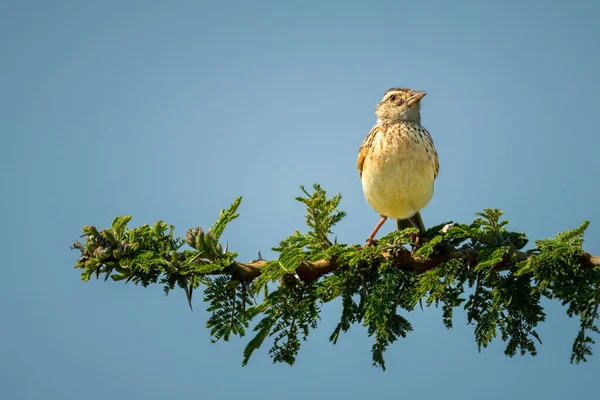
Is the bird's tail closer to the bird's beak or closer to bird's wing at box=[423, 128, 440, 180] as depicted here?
bird's wing at box=[423, 128, 440, 180]

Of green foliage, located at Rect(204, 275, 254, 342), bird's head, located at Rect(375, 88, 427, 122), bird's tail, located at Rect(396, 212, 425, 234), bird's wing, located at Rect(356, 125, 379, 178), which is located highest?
bird's head, located at Rect(375, 88, 427, 122)

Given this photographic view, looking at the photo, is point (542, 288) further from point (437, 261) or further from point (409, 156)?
point (409, 156)

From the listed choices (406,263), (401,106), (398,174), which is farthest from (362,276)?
(401,106)

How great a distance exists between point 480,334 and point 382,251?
0.80 m

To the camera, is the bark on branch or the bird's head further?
the bird's head

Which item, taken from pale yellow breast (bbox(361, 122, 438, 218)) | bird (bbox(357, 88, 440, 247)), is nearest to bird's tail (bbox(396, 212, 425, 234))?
bird (bbox(357, 88, 440, 247))

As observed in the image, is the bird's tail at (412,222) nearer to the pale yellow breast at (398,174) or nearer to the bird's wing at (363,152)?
the pale yellow breast at (398,174)

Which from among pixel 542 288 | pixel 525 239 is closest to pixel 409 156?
pixel 525 239

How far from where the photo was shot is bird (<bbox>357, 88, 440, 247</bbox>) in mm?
7289

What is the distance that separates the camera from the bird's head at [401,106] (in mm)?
8484

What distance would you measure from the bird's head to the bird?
1.38 ft

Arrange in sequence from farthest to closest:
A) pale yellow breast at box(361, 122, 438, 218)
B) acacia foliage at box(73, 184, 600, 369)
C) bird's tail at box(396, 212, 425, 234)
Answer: bird's tail at box(396, 212, 425, 234)
pale yellow breast at box(361, 122, 438, 218)
acacia foliage at box(73, 184, 600, 369)

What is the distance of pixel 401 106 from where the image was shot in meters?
8.55

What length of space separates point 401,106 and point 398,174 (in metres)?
1.61
